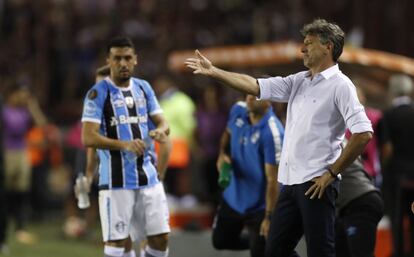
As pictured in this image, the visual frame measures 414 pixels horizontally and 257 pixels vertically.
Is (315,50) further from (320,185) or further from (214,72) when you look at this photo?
(320,185)

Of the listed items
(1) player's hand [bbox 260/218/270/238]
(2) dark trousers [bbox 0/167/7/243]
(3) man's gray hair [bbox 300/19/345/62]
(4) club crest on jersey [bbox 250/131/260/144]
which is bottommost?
(2) dark trousers [bbox 0/167/7/243]

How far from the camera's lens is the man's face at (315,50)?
7.84 metres

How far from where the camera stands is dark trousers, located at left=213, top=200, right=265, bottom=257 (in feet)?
32.1

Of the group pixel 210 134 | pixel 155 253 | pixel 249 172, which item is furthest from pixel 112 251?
pixel 210 134

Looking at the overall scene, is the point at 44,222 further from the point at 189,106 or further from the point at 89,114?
the point at 89,114

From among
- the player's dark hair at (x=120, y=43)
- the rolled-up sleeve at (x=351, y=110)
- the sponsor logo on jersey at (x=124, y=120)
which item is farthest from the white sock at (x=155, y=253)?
the rolled-up sleeve at (x=351, y=110)

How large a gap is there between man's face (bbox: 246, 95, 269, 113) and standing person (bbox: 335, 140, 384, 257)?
3.19ft

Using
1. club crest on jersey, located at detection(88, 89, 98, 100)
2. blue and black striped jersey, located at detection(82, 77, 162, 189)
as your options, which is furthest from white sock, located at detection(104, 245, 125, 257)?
club crest on jersey, located at detection(88, 89, 98, 100)

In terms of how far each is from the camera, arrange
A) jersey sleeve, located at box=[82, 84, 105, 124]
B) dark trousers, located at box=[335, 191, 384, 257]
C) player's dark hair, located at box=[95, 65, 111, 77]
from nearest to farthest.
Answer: dark trousers, located at box=[335, 191, 384, 257]
jersey sleeve, located at box=[82, 84, 105, 124]
player's dark hair, located at box=[95, 65, 111, 77]

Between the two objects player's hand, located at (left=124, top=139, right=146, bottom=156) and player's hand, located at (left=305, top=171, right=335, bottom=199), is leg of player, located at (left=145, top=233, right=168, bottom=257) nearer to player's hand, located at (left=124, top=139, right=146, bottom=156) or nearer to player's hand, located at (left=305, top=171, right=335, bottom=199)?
player's hand, located at (left=124, top=139, right=146, bottom=156)

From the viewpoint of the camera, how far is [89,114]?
29.5 feet

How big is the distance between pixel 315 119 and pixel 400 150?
4.07 meters

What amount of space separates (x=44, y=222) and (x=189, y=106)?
3.72 metres

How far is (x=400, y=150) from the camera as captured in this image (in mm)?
11680
